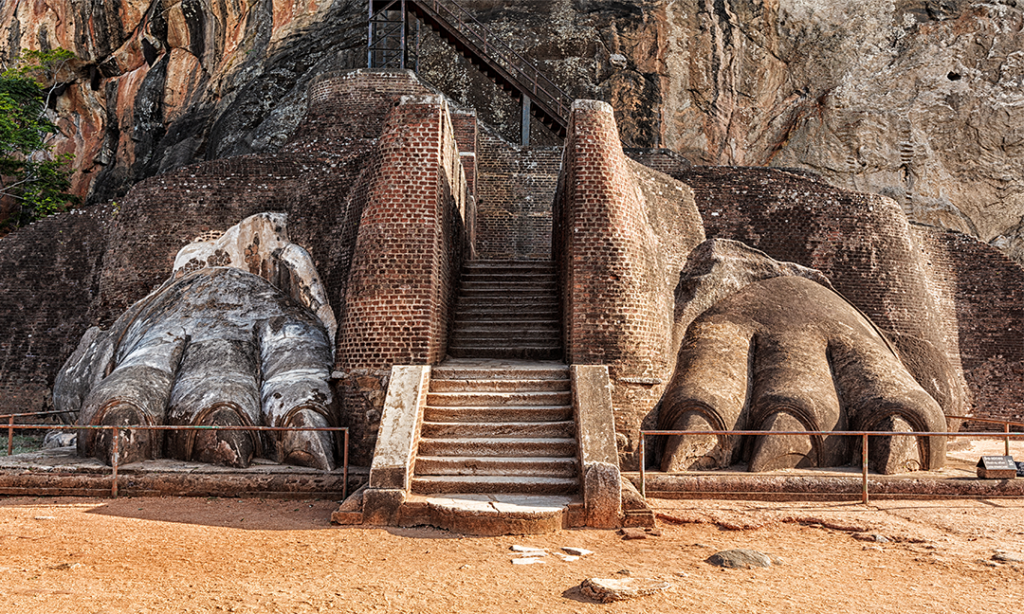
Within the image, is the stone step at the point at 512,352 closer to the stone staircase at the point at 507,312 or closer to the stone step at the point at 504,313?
the stone staircase at the point at 507,312

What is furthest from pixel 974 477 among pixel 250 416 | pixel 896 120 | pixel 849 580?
pixel 896 120

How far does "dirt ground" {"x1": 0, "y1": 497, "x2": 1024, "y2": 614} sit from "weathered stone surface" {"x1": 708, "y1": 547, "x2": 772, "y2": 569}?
0.11m

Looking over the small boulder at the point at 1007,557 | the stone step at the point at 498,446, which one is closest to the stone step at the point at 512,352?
the stone step at the point at 498,446

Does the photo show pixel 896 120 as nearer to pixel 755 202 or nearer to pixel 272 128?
pixel 755 202

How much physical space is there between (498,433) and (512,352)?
253 cm

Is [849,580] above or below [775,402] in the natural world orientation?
below

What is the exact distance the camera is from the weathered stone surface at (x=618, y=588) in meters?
→ 4.92

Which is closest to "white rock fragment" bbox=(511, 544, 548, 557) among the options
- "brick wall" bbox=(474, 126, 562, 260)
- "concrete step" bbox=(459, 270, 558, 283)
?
"concrete step" bbox=(459, 270, 558, 283)

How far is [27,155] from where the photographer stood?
27.5 metres

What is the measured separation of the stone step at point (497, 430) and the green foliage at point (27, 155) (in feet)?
75.4

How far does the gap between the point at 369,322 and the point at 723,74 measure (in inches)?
806

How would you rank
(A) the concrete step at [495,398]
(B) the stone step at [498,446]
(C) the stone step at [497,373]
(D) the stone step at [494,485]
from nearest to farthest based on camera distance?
(D) the stone step at [494,485] < (B) the stone step at [498,446] < (A) the concrete step at [495,398] < (C) the stone step at [497,373]

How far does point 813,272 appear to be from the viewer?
12.5m

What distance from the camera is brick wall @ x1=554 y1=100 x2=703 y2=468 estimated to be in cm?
928
